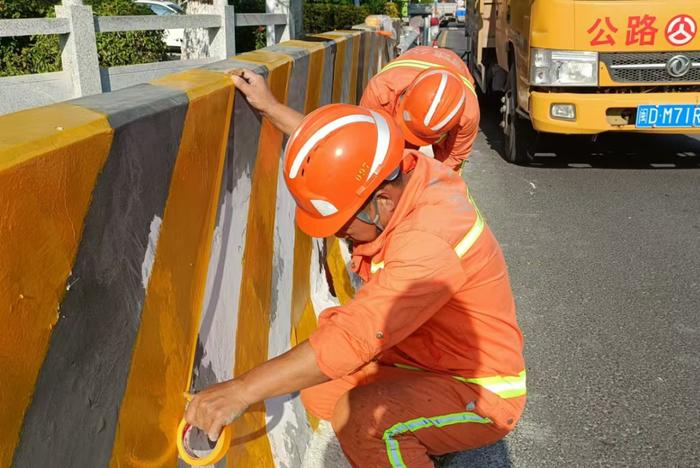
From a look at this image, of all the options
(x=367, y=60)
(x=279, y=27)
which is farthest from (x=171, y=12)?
(x=367, y=60)

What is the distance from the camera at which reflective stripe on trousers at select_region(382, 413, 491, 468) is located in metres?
2.14

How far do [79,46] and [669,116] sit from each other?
5.69 meters

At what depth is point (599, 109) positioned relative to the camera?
6.82 meters

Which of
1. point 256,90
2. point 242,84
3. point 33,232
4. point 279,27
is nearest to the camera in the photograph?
point 33,232

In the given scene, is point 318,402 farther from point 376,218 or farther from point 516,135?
point 516,135

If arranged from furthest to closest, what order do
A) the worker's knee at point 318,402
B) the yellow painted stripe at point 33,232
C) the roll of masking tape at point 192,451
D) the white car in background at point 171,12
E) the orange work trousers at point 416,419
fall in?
the white car in background at point 171,12
the worker's knee at point 318,402
the orange work trousers at point 416,419
the roll of masking tape at point 192,451
the yellow painted stripe at point 33,232

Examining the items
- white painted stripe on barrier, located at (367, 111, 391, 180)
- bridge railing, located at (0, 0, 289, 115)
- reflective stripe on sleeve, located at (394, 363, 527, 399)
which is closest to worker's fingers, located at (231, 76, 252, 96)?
white painted stripe on barrier, located at (367, 111, 391, 180)

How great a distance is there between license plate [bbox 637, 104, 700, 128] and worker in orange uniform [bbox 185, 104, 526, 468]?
17.0 feet

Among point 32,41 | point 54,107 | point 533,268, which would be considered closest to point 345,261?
point 533,268

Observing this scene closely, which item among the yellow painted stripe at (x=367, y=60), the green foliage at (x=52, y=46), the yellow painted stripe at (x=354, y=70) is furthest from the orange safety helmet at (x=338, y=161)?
the green foliage at (x=52, y=46)

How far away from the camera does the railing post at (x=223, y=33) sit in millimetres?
8977

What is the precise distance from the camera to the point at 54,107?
1495 millimetres

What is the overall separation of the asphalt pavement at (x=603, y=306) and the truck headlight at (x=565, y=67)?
1.00 meters

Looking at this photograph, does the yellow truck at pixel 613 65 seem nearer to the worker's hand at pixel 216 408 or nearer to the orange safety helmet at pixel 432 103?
the orange safety helmet at pixel 432 103
